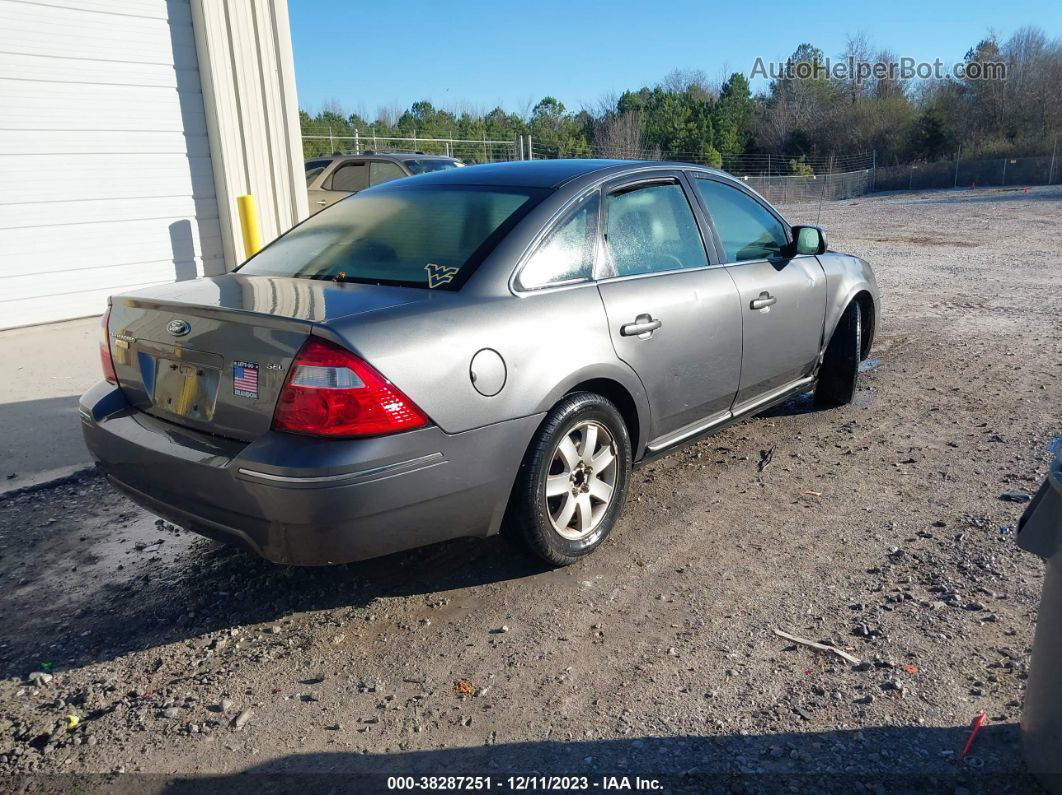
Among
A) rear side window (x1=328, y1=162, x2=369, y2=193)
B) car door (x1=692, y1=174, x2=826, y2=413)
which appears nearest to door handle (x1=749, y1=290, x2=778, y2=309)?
car door (x1=692, y1=174, x2=826, y2=413)

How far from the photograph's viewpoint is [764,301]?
4.47m

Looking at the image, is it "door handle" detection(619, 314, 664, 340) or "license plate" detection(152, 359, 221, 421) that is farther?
"door handle" detection(619, 314, 664, 340)

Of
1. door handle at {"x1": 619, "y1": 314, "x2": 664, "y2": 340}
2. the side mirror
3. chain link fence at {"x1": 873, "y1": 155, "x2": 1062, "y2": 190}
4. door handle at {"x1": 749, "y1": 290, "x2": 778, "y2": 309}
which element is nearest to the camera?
door handle at {"x1": 619, "y1": 314, "x2": 664, "y2": 340}

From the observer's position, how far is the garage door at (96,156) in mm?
7719

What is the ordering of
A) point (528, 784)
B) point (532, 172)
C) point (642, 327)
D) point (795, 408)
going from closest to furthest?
1. point (528, 784)
2. point (642, 327)
3. point (532, 172)
4. point (795, 408)

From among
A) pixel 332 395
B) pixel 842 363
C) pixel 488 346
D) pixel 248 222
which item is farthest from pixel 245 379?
pixel 248 222

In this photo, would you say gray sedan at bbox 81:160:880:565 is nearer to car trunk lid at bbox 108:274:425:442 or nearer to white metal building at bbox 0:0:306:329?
car trunk lid at bbox 108:274:425:442

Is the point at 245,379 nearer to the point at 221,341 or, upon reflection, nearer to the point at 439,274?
the point at 221,341

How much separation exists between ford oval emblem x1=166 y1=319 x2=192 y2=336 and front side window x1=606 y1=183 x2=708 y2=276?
1791 millimetres

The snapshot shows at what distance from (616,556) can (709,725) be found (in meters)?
1.17

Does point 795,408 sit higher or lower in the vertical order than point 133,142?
lower

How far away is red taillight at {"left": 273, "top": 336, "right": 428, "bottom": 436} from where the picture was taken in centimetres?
273

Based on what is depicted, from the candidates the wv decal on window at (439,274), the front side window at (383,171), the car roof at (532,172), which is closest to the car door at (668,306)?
the car roof at (532,172)

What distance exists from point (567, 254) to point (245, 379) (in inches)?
56.3
